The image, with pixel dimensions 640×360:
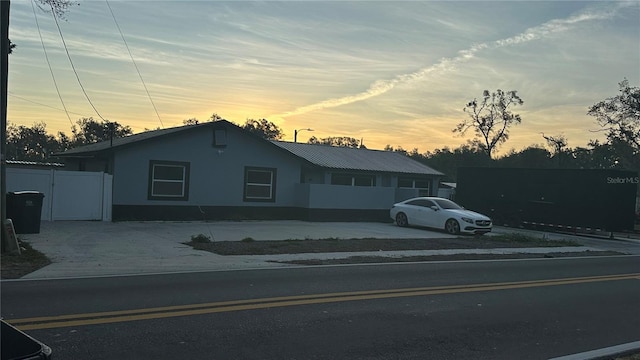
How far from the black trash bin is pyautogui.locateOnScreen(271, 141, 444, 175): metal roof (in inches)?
582

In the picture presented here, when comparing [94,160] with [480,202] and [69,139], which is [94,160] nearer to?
[480,202]

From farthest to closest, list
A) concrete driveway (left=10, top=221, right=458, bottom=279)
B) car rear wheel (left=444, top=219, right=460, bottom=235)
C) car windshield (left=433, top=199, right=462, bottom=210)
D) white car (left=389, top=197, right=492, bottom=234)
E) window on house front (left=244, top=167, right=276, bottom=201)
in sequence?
window on house front (left=244, top=167, right=276, bottom=201), car windshield (left=433, top=199, right=462, bottom=210), car rear wheel (left=444, top=219, right=460, bottom=235), white car (left=389, top=197, right=492, bottom=234), concrete driveway (left=10, top=221, right=458, bottom=279)

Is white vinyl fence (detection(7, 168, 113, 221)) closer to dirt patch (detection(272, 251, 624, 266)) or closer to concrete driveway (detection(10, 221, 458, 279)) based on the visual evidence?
concrete driveway (detection(10, 221, 458, 279))

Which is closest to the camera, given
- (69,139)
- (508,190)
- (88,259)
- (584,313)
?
(584,313)

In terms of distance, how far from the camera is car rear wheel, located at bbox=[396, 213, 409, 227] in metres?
25.1

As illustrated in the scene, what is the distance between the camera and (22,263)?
1098 cm

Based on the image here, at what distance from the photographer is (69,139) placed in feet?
227

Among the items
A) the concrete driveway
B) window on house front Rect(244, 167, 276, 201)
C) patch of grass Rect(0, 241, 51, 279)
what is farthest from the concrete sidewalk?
window on house front Rect(244, 167, 276, 201)

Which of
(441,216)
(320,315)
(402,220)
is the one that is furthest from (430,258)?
(402,220)

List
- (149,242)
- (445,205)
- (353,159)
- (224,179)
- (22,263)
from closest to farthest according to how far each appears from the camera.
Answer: (22,263), (149,242), (445,205), (224,179), (353,159)

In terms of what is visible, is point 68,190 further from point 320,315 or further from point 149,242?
point 320,315

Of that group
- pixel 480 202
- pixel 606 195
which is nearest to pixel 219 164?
pixel 480 202

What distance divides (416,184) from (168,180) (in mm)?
16336

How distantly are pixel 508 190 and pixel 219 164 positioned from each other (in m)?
15.1
